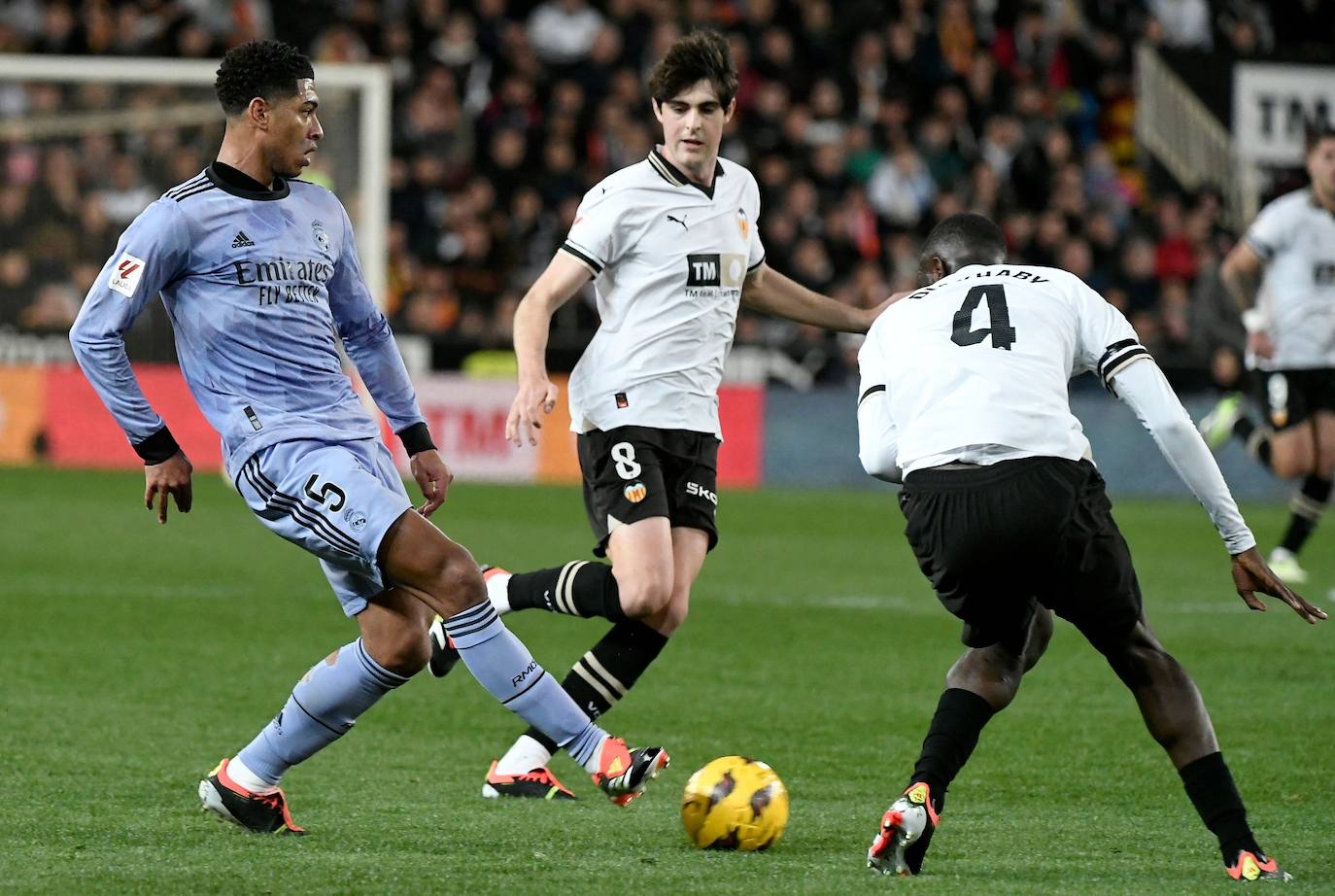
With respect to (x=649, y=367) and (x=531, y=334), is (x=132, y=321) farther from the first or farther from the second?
(x=649, y=367)

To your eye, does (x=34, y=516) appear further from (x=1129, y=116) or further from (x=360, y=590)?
(x=1129, y=116)

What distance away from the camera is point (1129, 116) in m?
23.5

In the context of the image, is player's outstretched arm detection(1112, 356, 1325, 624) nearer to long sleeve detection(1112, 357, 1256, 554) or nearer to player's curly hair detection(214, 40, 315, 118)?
long sleeve detection(1112, 357, 1256, 554)

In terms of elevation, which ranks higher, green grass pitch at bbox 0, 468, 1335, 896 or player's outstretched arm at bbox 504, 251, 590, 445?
player's outstretched arm at bbox 504, 251, 590, 445

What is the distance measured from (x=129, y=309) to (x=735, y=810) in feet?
6.72

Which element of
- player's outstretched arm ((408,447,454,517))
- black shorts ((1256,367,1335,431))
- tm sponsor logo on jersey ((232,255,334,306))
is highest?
tm sponsor logo on jersey ((232,255,334,306))

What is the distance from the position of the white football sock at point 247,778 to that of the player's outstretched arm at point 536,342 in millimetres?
1196

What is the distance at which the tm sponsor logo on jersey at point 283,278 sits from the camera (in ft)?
17.4

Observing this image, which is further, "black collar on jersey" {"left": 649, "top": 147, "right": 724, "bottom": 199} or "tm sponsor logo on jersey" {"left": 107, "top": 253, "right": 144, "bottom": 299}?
"black collar on jersey" {"left": 649, "top": 147, "right": 724, "bottom": 199}

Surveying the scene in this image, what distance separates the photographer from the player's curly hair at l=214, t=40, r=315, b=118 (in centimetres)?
533

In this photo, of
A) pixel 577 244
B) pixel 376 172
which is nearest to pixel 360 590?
pixel 577 244

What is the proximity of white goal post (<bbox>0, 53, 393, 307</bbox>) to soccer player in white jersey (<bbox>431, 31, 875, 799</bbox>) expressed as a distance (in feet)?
34.5

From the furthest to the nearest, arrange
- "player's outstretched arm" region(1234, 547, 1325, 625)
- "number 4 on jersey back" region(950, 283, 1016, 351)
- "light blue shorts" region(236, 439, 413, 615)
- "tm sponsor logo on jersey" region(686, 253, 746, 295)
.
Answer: "tm sponsor logo on jersey" region(686, 253, 746, 295)
"light blue shorts" region(236, 439, 413, 615)
"number 4 on jersey back" region(950, 283, 1016, 351)
"player's outstretched arm" region(1234, 547, 1325, 625)

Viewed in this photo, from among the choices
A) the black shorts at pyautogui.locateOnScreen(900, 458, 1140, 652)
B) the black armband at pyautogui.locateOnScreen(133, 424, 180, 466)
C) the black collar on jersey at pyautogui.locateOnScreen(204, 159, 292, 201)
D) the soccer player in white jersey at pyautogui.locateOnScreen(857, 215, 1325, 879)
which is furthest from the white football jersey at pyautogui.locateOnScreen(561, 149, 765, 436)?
the black shorts at pyautogui.locateOnScreen(900, 458, 1140, 652)
